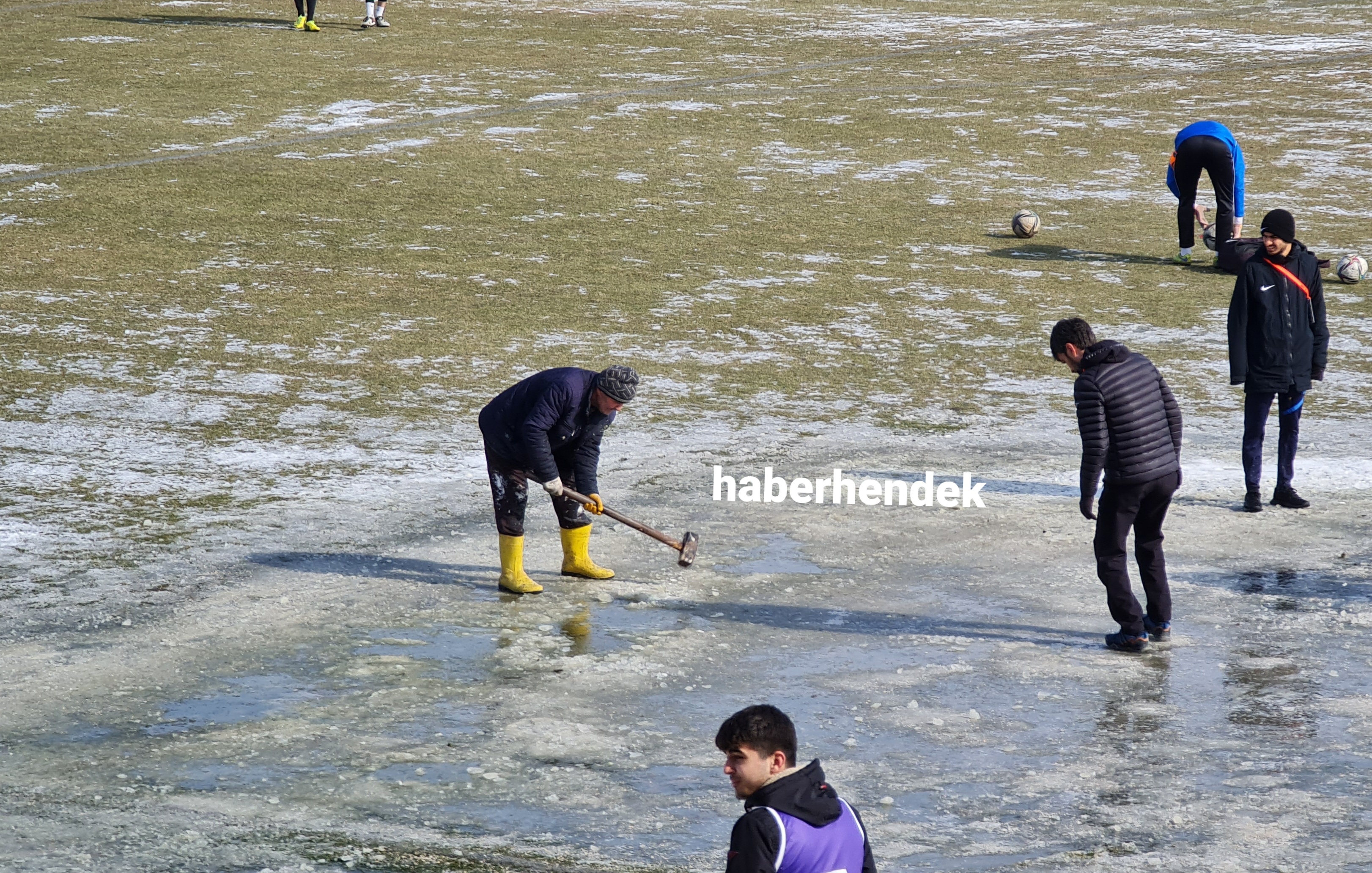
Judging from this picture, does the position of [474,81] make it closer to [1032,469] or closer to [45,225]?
[45,225]

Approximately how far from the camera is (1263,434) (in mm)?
9734

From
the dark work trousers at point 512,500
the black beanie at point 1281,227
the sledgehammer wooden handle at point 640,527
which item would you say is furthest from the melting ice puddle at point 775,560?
the black beanie at point 1281,227

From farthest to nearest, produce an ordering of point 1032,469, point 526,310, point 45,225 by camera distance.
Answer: point 45,225 → point 526,310 → point 1032,469

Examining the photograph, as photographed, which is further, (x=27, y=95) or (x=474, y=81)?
(x=474, y=81)

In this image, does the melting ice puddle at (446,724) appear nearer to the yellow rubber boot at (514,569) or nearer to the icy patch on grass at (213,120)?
the yellow rubber boot at (514,569)

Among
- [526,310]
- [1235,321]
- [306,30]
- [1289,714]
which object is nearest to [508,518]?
[1289,714]

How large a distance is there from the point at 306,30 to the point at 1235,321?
22.4m

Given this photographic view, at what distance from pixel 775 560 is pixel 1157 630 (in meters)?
2.24

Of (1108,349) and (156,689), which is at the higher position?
(1108,349)

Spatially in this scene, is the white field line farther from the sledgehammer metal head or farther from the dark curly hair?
the dark curly hair

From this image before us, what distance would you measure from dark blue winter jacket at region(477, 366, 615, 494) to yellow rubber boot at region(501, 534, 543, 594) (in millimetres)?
369

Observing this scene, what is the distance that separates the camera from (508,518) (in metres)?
8.34

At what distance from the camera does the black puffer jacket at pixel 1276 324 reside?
9516mm

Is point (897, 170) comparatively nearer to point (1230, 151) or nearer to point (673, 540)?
point (1230, 151)
